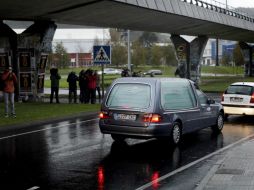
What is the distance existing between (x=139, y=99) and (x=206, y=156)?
6.80 feet

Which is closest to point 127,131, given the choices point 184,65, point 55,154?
point 55,154

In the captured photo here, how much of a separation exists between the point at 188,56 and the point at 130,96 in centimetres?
4000

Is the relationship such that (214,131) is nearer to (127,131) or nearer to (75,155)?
(127,131)

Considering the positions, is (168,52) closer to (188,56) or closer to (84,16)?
(188,56)

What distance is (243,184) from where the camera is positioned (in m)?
7.75

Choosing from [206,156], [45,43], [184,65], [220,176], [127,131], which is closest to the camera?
[220,176]

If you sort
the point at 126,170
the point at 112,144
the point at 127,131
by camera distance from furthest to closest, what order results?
the point at 112,144 < the point at 127,131 < the point at 126,170

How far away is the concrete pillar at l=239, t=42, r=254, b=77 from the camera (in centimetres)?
7138

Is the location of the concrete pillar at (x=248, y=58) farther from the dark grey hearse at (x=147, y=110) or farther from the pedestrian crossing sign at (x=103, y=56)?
the dark grey hearse at (x=147, y=110)

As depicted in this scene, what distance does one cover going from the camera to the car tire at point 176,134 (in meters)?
11.8

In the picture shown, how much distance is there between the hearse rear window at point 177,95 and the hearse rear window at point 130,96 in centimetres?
42

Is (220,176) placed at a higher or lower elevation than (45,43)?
lower

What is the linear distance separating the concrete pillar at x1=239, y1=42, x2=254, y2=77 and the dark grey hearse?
6092cm

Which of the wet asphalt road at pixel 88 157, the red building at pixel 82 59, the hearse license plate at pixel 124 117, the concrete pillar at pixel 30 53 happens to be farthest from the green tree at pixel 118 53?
the hearse license plate at pixel 124 117
